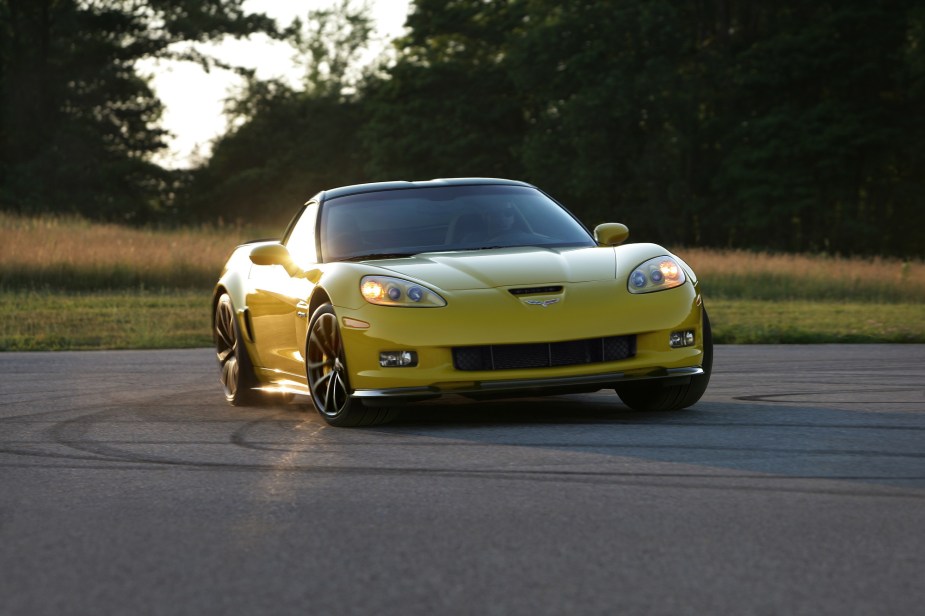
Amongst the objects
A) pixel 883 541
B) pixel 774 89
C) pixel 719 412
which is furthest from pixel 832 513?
pixel 774 89

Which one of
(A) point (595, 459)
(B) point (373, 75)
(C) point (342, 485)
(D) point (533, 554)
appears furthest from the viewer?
(B) point (373, 75)

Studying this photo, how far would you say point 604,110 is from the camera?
57500mm

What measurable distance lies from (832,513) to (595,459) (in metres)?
1.51

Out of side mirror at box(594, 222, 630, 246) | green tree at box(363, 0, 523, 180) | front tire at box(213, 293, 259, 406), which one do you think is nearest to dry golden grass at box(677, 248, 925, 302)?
front tire at box(213, 293, 259, 406)

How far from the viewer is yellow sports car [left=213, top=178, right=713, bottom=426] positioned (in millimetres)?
7887

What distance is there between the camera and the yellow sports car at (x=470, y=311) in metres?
7.89

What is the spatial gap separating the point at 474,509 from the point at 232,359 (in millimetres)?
4764

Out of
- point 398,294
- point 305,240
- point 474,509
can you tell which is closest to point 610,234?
point 398,294

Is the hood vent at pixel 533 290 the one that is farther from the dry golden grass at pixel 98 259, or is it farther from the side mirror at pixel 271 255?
the dry golden grass at pixel 98 259

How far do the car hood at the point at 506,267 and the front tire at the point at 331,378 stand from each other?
46 centimetres

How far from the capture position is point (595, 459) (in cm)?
677

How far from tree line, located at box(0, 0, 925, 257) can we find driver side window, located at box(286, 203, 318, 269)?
144 feet

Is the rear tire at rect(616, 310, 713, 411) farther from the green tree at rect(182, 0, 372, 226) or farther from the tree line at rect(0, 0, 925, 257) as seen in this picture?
the green tree at rect(182, 0, 372, 226)

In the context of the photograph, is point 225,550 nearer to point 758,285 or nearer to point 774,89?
point 758,285
